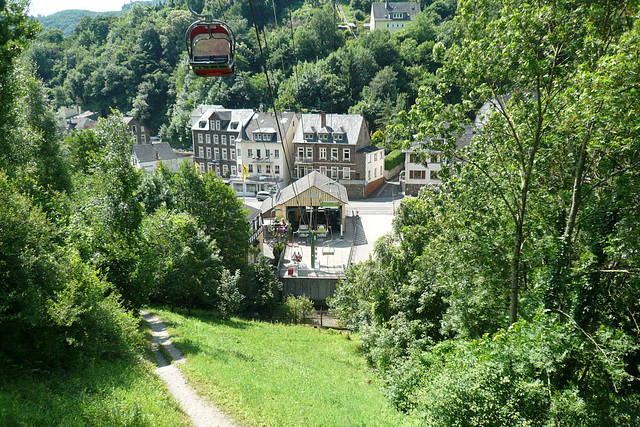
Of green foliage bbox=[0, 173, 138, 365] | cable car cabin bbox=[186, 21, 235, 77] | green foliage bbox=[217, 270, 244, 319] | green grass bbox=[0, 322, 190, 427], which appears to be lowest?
green foliage bbox=[217, 270, 244, 319]

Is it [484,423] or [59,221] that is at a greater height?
[59,221]

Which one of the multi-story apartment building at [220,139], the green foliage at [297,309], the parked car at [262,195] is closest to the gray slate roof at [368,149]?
the parked car at [262,195]

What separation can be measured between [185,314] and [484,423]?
18.7 m

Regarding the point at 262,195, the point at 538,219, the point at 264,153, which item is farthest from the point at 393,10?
the point at 538,219

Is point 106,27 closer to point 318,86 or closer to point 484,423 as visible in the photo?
point 318,86

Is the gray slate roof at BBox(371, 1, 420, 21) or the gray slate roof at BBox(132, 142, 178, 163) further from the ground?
the gray slate roof at BBox(371, 1, 420, 21)

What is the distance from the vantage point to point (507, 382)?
8500 mm

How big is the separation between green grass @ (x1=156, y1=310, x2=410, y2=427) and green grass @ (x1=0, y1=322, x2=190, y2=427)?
5.48 feet

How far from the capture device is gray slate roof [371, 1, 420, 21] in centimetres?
11025

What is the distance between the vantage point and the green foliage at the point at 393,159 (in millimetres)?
62062

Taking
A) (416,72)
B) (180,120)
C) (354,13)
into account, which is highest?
(354,13)

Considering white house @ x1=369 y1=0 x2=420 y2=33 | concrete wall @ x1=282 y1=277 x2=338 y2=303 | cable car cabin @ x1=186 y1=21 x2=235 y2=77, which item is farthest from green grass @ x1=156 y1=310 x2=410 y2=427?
white house @ x1=369 y1=0 x2=420 y2=33

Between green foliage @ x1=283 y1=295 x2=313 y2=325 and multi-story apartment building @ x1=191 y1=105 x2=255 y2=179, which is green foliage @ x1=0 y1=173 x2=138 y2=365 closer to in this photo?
green foliage @ x1=283 y1=295 x2=313 y2=325

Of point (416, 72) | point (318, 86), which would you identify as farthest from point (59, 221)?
point (416, 72)
